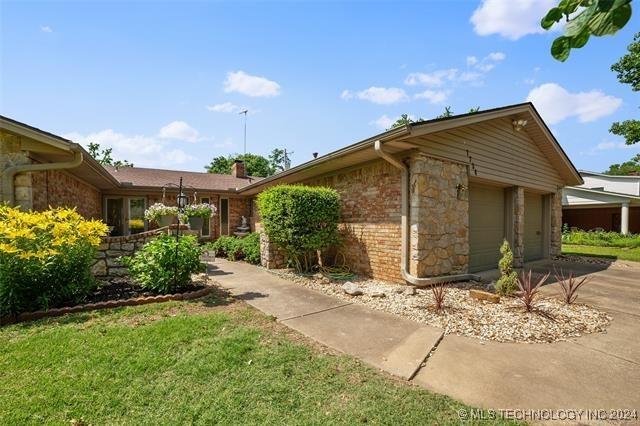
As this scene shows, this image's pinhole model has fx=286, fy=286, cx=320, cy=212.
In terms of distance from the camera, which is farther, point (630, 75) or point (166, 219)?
point (630, 75)

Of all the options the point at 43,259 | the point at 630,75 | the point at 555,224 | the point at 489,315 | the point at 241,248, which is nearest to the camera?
the point at 43,259

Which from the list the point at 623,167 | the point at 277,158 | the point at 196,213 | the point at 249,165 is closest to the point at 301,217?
the point at 196,213

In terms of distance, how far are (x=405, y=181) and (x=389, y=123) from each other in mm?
23092

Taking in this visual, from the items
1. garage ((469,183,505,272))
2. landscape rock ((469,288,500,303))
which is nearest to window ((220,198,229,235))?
garage ((469,183,505,272))

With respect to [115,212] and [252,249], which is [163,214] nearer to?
[252,249]

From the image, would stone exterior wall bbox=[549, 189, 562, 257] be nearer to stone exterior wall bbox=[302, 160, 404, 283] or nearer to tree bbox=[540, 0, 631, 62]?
stone exterior wall bbox=[302, 160, 404, 283]

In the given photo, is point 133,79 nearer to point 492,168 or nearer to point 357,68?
point 357,68

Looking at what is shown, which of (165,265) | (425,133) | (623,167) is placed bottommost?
(165,265)

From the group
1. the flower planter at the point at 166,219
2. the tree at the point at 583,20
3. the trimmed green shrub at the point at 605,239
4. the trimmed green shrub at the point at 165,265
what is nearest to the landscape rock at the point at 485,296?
the tree at the point at 583,20

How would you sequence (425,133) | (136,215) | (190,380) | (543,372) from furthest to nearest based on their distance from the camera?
(136,215) → (425,133) → (543,372) → (190,380)

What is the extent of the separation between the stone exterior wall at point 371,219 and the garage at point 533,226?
5.97 m

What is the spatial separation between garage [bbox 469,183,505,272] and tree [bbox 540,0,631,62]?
22.6 feet

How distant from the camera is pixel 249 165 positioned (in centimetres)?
3888

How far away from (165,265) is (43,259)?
1.58m
